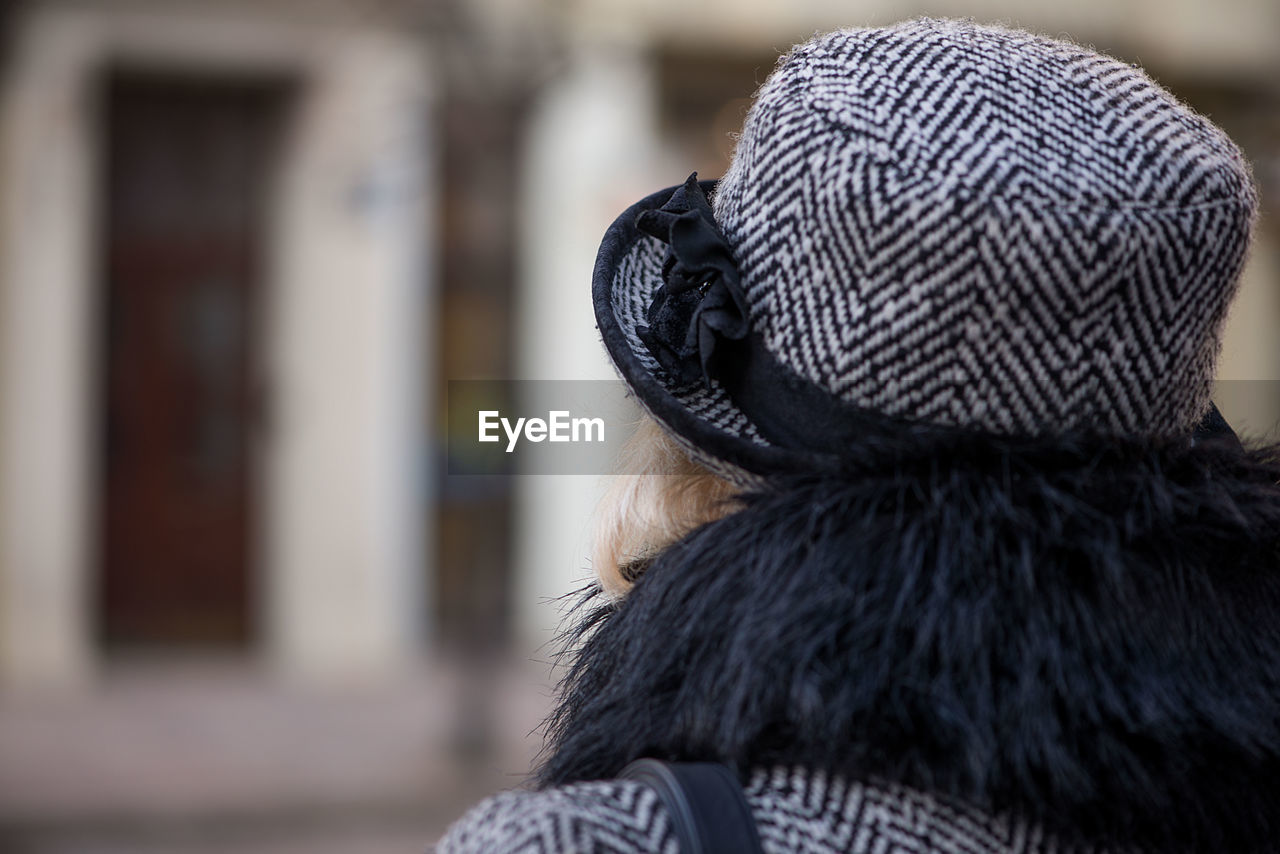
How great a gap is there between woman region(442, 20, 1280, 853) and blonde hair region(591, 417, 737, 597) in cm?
14

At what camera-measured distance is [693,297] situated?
40.8 inches

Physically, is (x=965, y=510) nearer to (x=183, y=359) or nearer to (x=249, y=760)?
(x=249, y=760)

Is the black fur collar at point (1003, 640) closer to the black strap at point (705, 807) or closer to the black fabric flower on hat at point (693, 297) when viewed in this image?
the black strap at point (705, 807)

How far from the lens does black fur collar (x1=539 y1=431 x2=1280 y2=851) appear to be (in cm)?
79

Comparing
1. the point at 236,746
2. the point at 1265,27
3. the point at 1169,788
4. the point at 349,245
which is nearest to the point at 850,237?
the point at 1169,788

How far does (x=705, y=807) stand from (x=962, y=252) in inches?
15.0

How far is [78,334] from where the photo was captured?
22.5 ft

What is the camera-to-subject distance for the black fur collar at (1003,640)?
0.79 meters

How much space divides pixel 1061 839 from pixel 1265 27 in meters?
9.36

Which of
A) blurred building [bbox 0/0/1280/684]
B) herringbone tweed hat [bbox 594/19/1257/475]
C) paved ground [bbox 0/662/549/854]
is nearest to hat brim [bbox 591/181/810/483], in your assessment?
herringbone tweed hat [bbox 594/19/1257/475]

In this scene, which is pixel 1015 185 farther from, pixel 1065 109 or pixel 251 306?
pixel 251 306

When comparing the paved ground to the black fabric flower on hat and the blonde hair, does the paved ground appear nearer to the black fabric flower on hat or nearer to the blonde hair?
the blonde hair

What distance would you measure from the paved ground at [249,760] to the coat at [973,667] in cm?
419

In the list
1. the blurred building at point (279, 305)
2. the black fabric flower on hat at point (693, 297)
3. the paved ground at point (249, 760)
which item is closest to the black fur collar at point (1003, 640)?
the black fabric flower on hat at point (693, 297)
